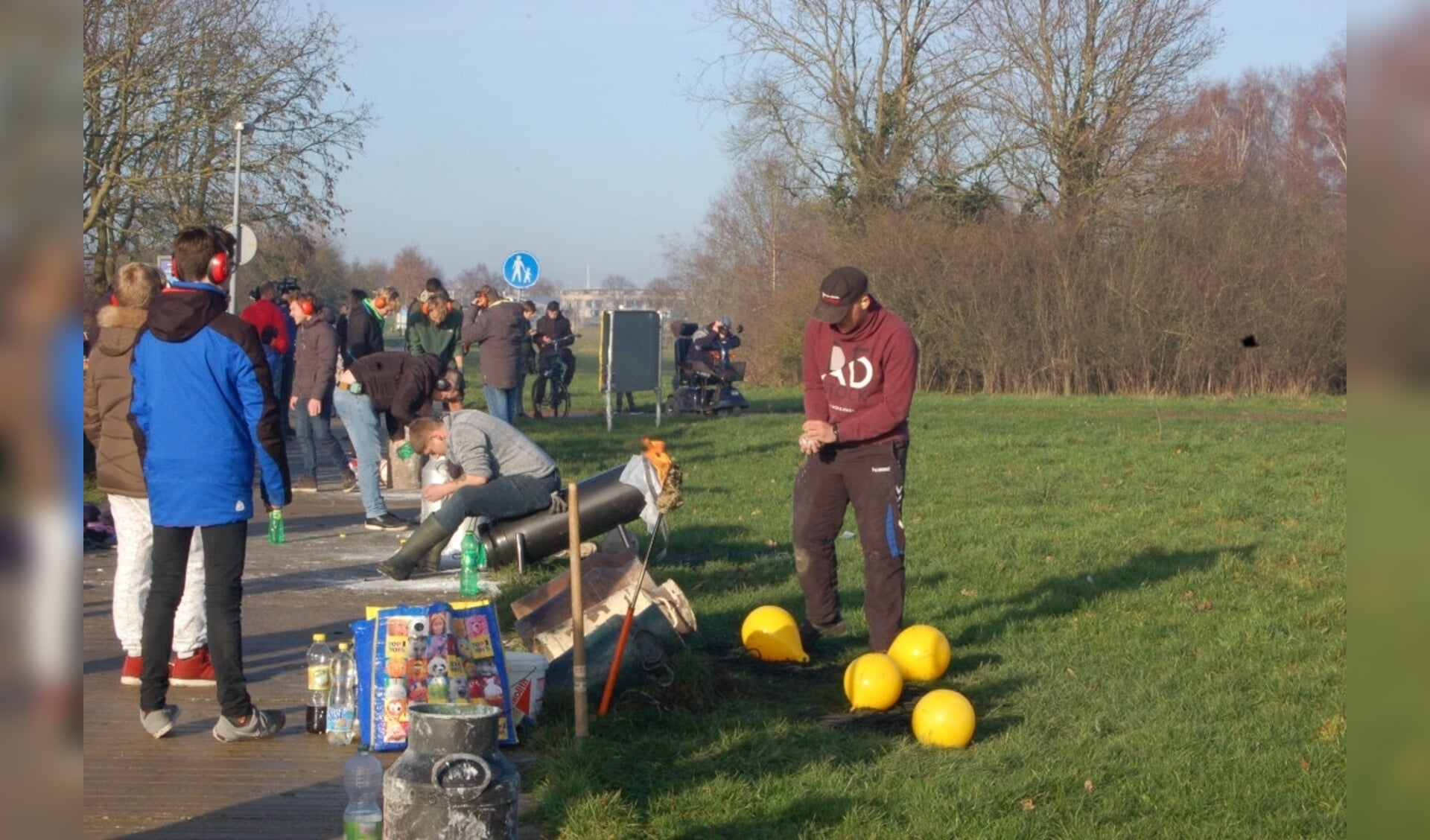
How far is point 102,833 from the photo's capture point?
188 inches

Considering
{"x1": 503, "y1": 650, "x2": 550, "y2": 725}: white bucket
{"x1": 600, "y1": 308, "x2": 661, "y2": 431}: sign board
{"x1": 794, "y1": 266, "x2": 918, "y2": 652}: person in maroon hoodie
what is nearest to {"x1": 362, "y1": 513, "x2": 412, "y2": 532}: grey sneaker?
{"x1": 794, "y1": 266, "x2": 918, "y2": 652}: person in maroon hoodie

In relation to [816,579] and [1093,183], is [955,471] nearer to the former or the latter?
[816,579]

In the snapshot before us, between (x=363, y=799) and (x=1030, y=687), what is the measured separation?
3.57 meters

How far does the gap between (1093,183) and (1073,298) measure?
12.9 feet

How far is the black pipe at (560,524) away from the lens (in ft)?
32.0

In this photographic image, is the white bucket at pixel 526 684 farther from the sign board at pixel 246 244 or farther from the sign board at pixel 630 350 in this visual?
the sign board at pixel 246 244

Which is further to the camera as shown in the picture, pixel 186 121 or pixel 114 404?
pixel 186 121

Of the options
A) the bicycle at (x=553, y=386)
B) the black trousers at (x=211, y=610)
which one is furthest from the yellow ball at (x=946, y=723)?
the bicycle at (x=553, y=386)

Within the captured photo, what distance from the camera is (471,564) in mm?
9555

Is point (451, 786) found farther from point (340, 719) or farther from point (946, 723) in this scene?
point (946, 723)

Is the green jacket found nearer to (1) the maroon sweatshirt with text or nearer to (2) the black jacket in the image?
(2) the black jacket

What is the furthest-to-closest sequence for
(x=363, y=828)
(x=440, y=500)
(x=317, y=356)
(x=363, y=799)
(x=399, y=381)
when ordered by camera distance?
(x=317, y=356), (x=399, y=381), (x=440, y=500), (x=363, y=799), (x=363, y=828)

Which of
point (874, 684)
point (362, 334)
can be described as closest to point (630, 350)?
point (362, 334)
